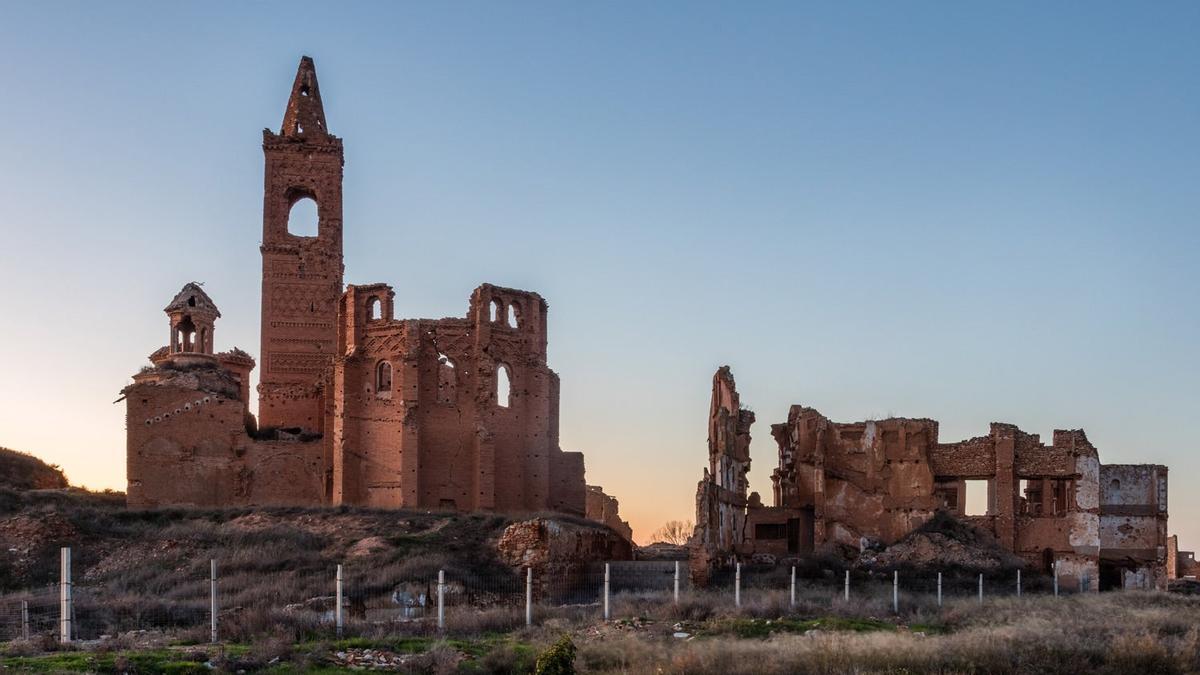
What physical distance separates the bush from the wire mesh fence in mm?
5077

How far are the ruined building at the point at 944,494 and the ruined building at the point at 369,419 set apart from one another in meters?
8.13

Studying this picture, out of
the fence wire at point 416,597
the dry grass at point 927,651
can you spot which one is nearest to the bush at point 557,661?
the dry grass at point 927,651

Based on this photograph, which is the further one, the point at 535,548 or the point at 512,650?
the point at 535,548

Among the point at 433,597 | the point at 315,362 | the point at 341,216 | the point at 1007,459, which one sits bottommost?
the point at 433,597

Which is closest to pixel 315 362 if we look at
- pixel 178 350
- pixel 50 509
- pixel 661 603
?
pixel 178 350

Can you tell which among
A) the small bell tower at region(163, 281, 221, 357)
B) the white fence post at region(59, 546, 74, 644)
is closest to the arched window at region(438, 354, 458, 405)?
the small bell tower at region(163, 281, 221, 357)

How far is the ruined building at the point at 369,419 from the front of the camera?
45156 millimetres

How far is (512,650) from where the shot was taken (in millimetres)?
19281

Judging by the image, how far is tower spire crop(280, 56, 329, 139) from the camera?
54188 mm

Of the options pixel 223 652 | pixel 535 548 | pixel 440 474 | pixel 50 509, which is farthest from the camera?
pixel 440 474

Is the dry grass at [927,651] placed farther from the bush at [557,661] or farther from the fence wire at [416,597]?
the fence wire at [416,597]

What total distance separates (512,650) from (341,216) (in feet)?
121

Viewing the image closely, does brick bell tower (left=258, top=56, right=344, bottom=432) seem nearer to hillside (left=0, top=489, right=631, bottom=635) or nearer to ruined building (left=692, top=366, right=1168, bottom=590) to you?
hillside (left=0, top=489, right=631, bottom=635)

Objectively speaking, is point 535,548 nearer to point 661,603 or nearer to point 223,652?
point 661,603
